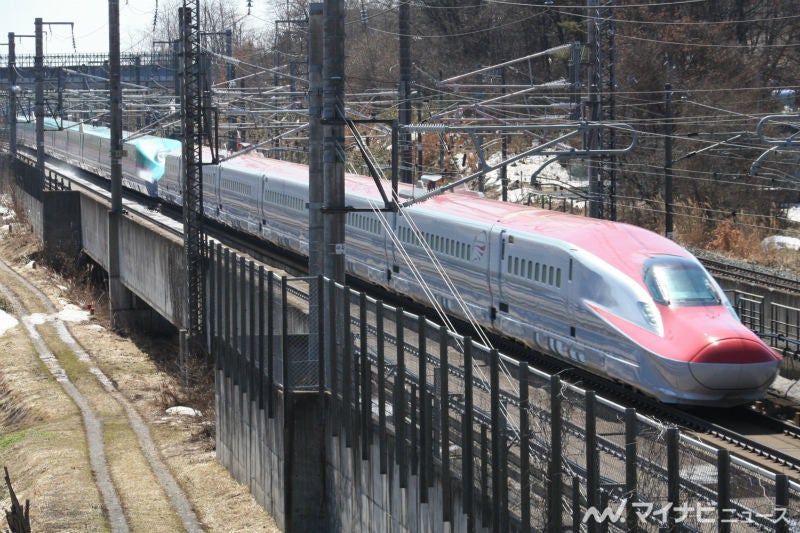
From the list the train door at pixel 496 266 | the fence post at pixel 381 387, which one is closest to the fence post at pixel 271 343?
the fence post at pixel 381 387

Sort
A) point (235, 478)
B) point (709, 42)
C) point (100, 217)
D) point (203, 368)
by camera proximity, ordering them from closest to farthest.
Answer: point (235, 478) < point (203, 368) < point (100, 217) < point (709, 42)

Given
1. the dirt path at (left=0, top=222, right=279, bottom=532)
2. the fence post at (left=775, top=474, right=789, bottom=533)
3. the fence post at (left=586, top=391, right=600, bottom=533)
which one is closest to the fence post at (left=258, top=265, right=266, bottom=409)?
the dirt path at (left=0, top=222, right=279, bottom=532)

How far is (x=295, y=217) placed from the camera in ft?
115

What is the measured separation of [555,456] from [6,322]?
2782 centimetres

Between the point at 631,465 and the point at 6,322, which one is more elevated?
the point at 631,465

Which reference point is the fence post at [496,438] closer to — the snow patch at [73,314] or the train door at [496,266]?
the train door at [496,266]

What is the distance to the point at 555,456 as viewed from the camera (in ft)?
33.2

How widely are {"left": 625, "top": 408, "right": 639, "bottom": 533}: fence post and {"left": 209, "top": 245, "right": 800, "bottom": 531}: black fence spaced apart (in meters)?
0.01

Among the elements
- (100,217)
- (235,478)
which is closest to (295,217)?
(100,217)

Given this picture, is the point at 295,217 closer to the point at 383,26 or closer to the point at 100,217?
the point at 100,217

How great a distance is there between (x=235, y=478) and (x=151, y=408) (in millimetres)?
6263

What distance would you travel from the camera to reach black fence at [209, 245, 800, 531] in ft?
28.8

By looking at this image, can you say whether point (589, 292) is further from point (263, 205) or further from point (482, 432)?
point (263, 205)

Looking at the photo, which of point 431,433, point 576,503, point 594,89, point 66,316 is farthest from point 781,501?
point 66,316
